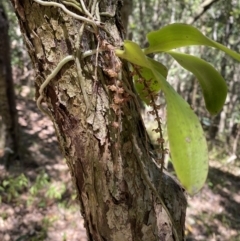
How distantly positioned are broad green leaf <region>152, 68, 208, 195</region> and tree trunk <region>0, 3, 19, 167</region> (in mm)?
2764

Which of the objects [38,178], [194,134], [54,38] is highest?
[38,178]

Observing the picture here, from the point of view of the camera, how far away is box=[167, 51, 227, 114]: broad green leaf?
Result: 2.46ft

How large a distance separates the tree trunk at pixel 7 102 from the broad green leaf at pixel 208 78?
2599 millimetres

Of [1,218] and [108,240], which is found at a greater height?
[1,218]

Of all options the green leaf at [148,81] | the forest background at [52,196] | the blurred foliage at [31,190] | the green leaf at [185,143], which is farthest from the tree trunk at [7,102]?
the green leaf at [185,143]

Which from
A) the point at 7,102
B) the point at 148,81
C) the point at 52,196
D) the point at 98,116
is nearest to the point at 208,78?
the point at 148,81

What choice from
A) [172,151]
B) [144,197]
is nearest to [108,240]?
[144,197]

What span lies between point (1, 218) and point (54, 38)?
2.48 meters

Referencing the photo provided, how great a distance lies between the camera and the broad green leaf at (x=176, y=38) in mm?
648

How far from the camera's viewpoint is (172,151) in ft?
1.73

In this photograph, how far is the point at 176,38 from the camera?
0.69m

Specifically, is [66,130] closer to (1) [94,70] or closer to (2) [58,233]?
(1) [94,70]

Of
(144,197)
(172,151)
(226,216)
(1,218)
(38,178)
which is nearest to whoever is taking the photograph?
(172,151)

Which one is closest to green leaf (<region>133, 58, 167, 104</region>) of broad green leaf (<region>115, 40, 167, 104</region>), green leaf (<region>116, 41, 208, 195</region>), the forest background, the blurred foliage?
broad green leaf (<region>115, 40, 167, 104</region>)
